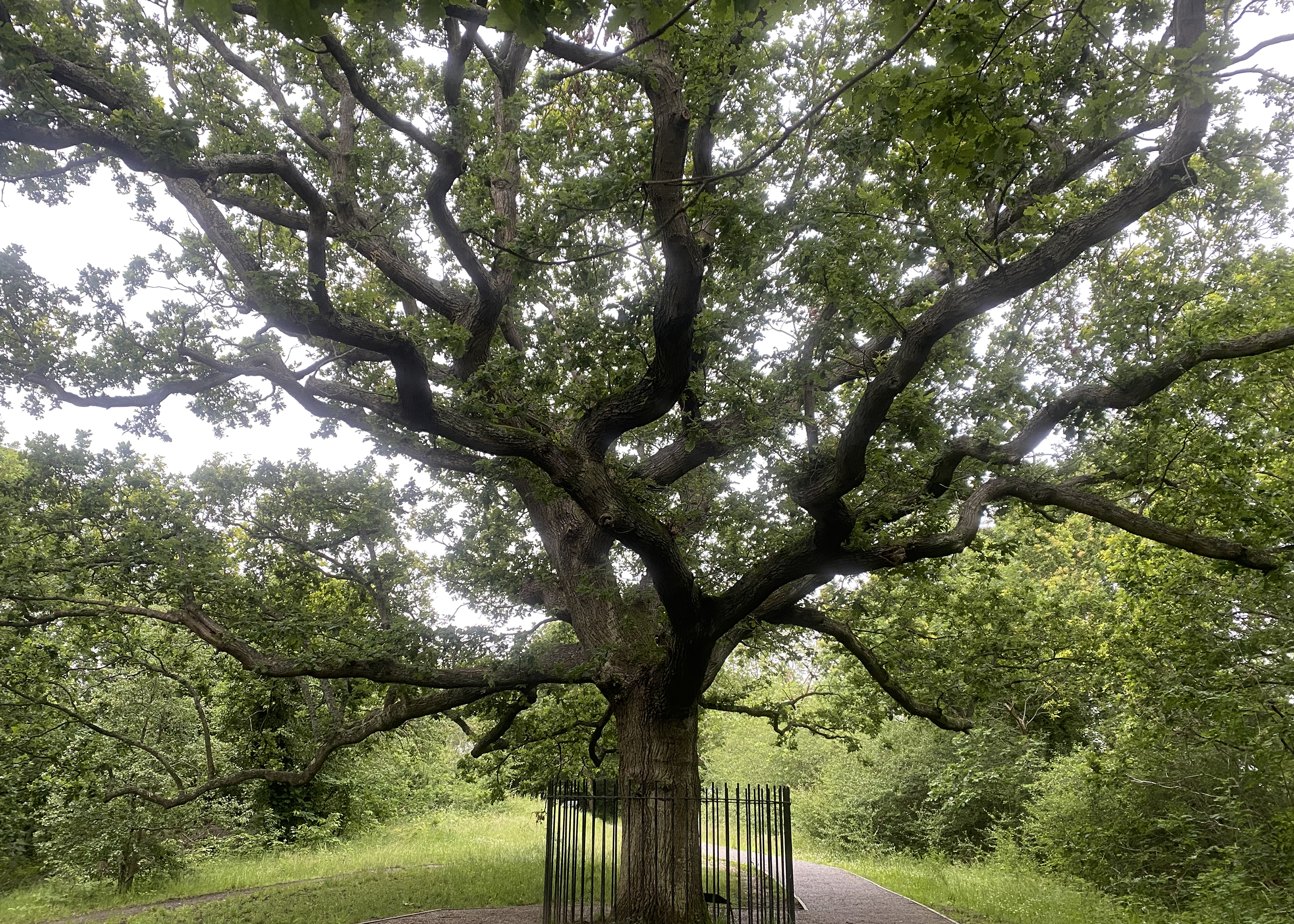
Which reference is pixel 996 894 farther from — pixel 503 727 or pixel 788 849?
pixel 503 727

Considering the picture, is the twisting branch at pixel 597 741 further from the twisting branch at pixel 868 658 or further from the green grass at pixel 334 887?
the twisting branch at pixel 868 658

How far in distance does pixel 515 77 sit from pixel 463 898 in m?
11.1

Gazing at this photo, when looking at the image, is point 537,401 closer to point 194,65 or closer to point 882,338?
point 882,338

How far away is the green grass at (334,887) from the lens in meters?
9.60

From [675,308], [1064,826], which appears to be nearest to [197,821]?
[675,308]

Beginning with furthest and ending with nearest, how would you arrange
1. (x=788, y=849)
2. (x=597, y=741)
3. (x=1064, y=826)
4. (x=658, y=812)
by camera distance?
1. (x=1064, y=826)
2. (x=597, y=741)
3. (x=658, y=812)
4. (x=788, y=849)

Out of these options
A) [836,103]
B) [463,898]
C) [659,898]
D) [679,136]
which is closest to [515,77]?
[679,136]

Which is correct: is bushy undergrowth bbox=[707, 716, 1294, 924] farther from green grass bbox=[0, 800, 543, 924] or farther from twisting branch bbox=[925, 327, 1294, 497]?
green grass bbox=[0, 800, 543, 924]

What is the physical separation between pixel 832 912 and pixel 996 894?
2.88 m

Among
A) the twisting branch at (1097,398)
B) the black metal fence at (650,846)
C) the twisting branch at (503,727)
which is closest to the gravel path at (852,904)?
the black metal fence at (650,846)

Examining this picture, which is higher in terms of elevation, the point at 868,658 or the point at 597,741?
the point at 868,658

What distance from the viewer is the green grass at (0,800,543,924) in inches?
378

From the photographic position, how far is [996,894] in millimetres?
11359

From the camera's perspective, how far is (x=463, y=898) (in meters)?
10.8
